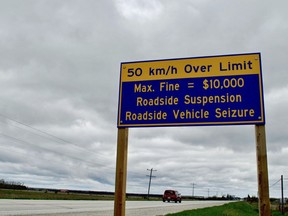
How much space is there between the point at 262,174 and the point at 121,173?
2.35m

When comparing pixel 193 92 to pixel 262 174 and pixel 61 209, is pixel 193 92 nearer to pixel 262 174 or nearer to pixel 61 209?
pixel 262 174

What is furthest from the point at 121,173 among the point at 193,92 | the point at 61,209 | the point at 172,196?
the point at 172,196

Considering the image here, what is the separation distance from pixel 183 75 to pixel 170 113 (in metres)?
0.75

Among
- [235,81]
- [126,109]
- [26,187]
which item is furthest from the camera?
[26,187]

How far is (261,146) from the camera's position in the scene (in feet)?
17.9

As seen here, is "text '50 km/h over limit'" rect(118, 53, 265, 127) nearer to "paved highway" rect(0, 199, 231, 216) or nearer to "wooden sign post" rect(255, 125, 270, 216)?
"wooden sign post" rect(255, 125, 270, 216)

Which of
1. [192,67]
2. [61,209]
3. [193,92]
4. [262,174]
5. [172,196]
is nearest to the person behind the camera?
[262,174]


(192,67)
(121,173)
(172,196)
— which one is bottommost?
(172,196)

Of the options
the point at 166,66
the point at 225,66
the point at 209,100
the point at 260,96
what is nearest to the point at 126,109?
the point at 166,66

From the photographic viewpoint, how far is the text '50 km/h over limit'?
18.7 feet

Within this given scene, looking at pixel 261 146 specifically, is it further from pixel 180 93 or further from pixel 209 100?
pixel 180 93

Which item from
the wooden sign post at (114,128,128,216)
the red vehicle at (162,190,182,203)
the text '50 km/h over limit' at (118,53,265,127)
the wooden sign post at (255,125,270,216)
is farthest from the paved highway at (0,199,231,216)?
the red vehicle at (162,190,182,203)

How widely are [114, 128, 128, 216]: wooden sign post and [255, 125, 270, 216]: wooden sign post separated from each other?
2260 millimetres

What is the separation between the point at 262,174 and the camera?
5355 millimetres
